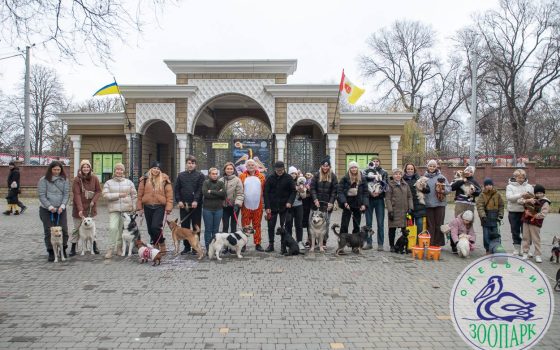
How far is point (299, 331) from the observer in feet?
14.7

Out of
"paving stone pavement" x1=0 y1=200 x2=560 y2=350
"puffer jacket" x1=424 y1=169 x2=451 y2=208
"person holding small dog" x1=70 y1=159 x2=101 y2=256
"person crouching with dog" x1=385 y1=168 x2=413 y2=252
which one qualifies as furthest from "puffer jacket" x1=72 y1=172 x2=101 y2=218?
"puffer jacket" x1=424 y1=169 x2=451 y2=208

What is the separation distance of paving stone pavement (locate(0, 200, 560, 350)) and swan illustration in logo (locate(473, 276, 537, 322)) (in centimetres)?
119

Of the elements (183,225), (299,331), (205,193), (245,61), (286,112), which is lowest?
(299,331)

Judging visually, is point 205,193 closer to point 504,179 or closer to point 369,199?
point 369,199

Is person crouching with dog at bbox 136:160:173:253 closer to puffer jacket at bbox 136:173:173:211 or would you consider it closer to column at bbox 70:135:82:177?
puffer jacket at bbox 136:173:173:211

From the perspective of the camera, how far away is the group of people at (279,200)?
822 centimetres

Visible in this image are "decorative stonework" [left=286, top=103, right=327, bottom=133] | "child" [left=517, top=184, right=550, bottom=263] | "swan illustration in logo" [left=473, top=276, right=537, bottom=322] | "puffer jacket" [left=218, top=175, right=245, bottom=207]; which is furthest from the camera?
"decorative stonework" [left=286, top=103, right=327, bottom=133]

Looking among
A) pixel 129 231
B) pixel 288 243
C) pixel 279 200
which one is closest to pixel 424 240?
pixel 288 243

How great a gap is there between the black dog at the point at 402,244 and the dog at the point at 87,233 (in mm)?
6163

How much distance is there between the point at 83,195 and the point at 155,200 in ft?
4.95

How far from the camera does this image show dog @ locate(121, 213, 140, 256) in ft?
26.6

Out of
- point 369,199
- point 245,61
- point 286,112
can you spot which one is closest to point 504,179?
point 286,112

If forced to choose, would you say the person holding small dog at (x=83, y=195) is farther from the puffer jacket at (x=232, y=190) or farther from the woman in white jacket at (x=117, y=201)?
the puffer jacket at (x=232, y=190)

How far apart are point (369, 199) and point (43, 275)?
636 centimetres
